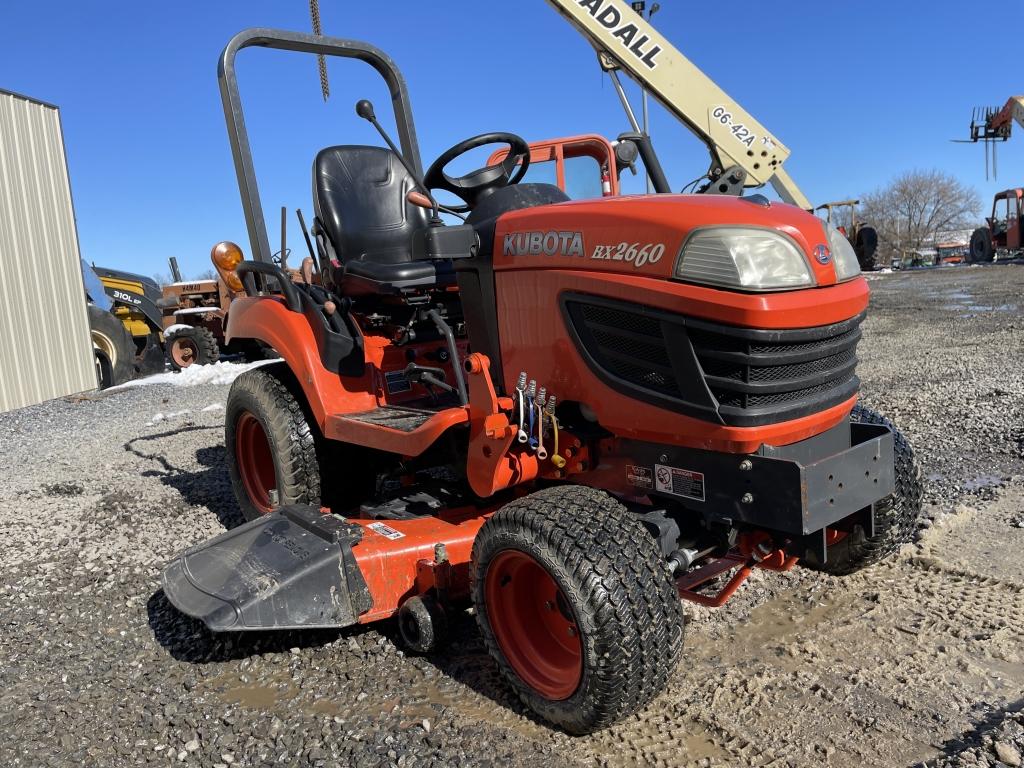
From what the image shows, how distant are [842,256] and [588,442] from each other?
3.01 ft

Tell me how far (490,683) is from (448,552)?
444 millimetres

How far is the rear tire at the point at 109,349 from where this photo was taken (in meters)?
10.8

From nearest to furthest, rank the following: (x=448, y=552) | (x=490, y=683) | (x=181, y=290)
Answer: (x=490, y=683)
(x=448, y=552)
(x=181, y=290)

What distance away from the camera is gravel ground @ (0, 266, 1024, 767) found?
2174 millimetres

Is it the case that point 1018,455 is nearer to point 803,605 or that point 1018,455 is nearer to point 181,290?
point 803,605

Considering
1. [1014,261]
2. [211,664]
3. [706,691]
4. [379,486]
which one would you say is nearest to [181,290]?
[379,486]

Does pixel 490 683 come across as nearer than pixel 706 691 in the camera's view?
Result: No

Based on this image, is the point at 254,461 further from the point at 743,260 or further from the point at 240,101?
the point at 743,260

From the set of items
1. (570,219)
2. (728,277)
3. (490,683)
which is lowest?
(490,683)

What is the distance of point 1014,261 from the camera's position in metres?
24.3

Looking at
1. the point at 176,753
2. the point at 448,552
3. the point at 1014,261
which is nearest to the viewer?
the point at 176,753

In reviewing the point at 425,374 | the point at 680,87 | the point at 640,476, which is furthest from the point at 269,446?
the point at 680,87

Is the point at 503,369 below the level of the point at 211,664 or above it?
above

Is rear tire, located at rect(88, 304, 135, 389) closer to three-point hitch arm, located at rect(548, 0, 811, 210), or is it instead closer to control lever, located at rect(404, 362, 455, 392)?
three-point hitch arm, located at rect(548, 0, 811, 210)
